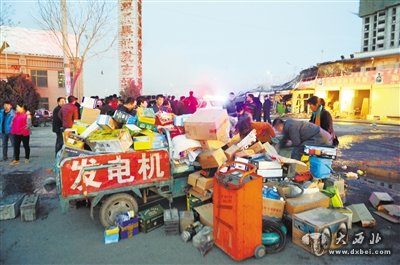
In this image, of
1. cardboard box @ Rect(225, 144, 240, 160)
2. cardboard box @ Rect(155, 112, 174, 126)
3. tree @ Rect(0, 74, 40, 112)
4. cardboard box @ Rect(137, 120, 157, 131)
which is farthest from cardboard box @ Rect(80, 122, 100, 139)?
tree @ Rect(0, 74, 40, 112)

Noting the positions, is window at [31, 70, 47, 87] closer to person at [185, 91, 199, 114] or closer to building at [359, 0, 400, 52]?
person at [185, 91, 199, 114]

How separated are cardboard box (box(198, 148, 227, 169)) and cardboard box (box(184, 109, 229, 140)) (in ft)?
0.91

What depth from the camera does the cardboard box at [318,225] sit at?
3.72m

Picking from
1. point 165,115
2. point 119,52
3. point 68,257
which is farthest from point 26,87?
point 68,257

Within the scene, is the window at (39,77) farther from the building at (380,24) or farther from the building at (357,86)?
the building at (380,24)

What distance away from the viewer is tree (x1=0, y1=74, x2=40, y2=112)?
22.3 metres

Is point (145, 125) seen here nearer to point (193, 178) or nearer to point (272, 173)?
point (193, 178)

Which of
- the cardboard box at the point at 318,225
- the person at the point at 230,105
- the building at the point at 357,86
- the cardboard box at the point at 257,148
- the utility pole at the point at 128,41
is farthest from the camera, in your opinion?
the utility pole at the point at 128,41

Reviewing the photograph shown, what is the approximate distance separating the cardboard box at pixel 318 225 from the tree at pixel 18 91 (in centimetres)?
2460

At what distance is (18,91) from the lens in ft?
74.7

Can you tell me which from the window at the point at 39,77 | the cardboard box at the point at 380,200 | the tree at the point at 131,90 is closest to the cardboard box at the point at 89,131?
the cardboard box at the point at 380,200

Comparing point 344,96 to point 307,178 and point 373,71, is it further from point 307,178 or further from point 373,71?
point 307,178

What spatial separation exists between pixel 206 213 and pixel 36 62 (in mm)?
30387

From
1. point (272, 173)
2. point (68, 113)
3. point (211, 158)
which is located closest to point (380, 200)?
point (272, 173)
